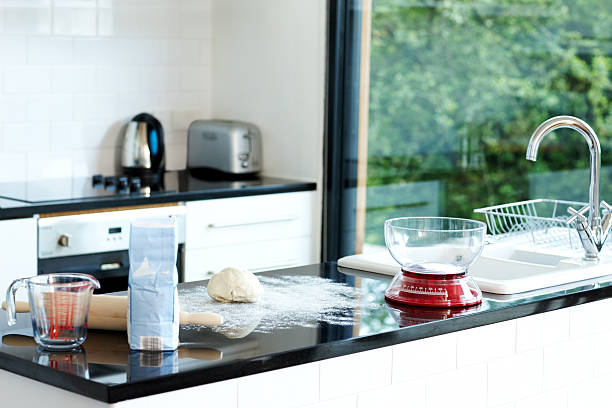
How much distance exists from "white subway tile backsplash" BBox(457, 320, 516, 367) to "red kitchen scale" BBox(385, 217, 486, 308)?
0.06 meters

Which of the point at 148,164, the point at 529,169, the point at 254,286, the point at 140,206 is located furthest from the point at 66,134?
the point at 254,286

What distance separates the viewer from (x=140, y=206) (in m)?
3.56

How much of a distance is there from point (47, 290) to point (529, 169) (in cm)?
243

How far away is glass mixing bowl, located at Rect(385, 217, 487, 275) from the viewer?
1942mm

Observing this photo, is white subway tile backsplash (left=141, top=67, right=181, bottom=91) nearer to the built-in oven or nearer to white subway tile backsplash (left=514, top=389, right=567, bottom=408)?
the built-in oven

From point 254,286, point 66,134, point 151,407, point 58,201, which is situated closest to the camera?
point 151,407

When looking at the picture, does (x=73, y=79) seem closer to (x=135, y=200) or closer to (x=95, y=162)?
(x=95, y=162)

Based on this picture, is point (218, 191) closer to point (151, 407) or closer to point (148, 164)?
point (148, 164)

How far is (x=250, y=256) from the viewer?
3992mm

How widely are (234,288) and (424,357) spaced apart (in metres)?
0.43

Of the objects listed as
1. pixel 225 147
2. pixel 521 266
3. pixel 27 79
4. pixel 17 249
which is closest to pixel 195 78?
pixel 225 147

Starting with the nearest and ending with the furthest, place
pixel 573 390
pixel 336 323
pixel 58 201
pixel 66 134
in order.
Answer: pixel 336 323 < pixel 573 390 < pixel 58 201 < pixel 66 134

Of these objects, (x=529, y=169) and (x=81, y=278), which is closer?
(x=81, y=278)

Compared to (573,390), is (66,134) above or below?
above
